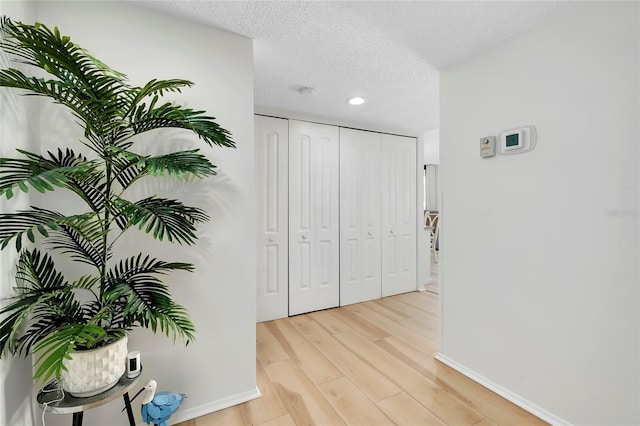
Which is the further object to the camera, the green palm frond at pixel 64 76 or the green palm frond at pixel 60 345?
the green palm frond at pixel 64 76

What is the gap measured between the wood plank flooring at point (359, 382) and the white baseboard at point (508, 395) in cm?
4

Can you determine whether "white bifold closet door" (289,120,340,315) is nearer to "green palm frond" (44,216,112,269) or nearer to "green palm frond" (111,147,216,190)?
"green palm frond" (111,147,216,190)

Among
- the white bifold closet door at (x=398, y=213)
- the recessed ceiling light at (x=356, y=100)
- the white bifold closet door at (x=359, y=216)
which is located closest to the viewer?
the recessed ceiling light at (x=356, y=100)

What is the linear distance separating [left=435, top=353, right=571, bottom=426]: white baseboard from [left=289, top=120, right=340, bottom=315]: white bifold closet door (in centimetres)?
146

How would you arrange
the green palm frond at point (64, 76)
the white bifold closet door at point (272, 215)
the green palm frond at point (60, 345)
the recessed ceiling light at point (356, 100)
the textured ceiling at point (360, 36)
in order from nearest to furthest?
the green palm frond at point (60, 345) < the green palm frond at point (64, 76) < the textured ceiling at point (360, 36) < the recessed ceiling light at point (356, 100) < the white bifold closet door at point (272, 215)

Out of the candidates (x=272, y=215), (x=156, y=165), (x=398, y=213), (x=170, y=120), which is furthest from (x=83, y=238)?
(x=398, y=213)

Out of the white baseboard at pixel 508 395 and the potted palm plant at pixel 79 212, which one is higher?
the potted palm plant at pixel 79 212

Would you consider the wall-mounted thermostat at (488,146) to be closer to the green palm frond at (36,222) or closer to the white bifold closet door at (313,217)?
the white bifold closet door at (313,217)

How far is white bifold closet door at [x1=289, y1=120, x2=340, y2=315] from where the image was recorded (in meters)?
3.16

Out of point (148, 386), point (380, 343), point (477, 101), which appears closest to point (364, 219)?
point (380, 343)

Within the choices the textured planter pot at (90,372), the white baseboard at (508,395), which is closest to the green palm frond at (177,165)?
the textured planter pot at (90,372)

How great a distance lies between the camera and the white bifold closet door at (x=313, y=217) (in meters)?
3.16

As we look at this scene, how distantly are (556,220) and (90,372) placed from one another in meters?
2.31

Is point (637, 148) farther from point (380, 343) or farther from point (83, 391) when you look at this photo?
point (83, 391)
